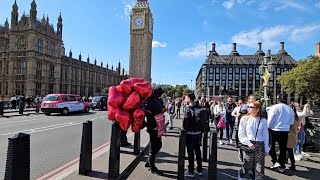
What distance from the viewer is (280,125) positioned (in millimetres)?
7883

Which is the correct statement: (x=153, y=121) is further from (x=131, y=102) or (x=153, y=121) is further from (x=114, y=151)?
(x=114, y=151)

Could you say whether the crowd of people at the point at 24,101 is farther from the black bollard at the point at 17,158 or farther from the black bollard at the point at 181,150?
the black bollard at the point at 17,158

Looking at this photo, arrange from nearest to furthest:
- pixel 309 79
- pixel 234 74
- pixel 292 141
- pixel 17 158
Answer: pixel 17 158, pixel 292 141, pixel 309 79, pixel 234 74

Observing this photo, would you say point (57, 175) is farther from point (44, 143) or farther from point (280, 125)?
point (280, 125)

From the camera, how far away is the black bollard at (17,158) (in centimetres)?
394

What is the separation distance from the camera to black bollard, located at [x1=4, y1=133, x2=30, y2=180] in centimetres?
394

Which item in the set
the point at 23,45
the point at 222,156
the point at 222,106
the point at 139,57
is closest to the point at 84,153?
the point at 222,156

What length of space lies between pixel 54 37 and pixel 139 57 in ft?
127

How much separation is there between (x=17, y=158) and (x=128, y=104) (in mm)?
2632

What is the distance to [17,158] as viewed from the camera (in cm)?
398

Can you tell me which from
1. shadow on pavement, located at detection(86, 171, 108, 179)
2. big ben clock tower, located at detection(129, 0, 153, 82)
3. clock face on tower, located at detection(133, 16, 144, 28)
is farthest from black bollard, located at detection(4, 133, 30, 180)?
clock face on tower, located at detection(133, 16, 144, 28)

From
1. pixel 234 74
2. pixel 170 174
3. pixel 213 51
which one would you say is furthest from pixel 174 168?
pixel 213 51

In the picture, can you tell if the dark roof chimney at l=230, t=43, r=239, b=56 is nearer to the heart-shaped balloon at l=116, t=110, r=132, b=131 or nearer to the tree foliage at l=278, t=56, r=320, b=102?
the tree foliage at l=278, t=56, r=320, b=102

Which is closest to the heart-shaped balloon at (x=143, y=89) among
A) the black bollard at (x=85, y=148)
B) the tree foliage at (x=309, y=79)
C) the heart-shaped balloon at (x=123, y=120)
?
the heart-shaped balloon at (x=123, y=120)
